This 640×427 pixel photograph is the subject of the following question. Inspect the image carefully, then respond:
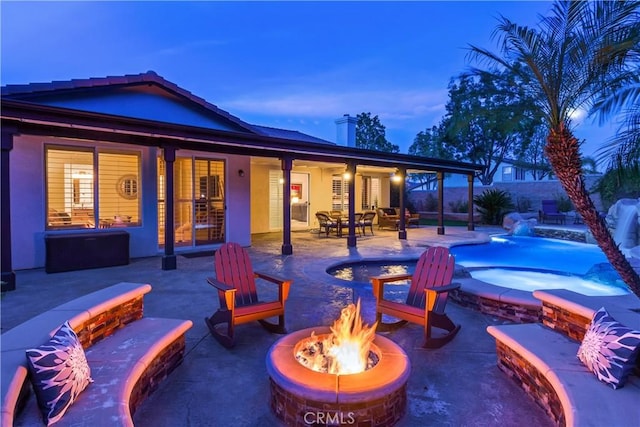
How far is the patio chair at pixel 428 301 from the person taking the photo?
3666 mm

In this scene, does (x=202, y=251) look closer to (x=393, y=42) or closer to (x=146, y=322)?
(x=146, y=322)

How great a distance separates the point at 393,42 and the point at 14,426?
19276mm

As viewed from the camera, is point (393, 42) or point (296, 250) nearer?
point (296, 250)

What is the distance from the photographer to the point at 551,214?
53.9 feet

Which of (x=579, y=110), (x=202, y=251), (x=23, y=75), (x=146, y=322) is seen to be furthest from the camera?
(x=23, y=75)

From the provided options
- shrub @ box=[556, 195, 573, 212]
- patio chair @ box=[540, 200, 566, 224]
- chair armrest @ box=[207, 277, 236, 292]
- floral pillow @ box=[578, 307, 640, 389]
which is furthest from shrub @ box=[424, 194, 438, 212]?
floral pillow @ box=[578, 307, 640, 389]

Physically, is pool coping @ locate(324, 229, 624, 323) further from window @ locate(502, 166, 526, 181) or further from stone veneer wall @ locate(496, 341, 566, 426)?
window @ locate(502, 166, 526, 181)

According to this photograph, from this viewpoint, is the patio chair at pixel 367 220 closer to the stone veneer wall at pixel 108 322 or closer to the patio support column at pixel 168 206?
the patio support column at pixel 168 206

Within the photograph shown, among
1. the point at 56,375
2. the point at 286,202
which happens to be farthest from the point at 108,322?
the point at 286,202

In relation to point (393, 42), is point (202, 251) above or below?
below

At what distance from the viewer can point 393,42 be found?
59.2 feet

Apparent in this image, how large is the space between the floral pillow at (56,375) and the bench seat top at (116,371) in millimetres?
57

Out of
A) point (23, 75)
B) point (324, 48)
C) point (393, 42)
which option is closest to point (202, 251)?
point (393, 42)

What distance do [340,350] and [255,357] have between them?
992 millimetres
